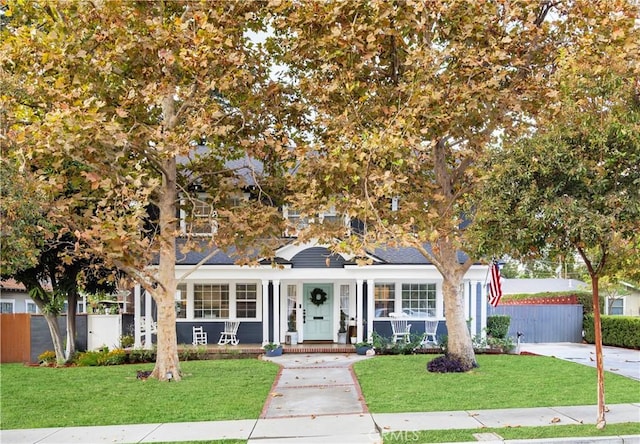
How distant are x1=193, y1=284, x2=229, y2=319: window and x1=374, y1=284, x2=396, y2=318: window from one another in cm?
500

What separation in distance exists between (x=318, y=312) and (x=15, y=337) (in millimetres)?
9798

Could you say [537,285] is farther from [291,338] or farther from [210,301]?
[210,301]

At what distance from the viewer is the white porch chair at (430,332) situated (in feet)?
56.1

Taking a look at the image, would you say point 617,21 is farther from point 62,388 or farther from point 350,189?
point 62,388

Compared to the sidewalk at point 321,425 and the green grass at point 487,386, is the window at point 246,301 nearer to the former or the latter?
the green grass at point 487,386

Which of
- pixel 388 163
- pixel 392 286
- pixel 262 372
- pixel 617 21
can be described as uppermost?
pixel 617 21

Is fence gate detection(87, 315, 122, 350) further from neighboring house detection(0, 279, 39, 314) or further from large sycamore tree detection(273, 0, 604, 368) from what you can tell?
neighboring house detection(0, 279, 39, 314)

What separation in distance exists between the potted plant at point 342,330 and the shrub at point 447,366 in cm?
574

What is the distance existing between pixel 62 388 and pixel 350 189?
23.3 feet

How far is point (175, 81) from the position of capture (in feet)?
35.9

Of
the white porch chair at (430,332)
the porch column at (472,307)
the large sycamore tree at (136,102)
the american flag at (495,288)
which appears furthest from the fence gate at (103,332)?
the american flag at (495,288)

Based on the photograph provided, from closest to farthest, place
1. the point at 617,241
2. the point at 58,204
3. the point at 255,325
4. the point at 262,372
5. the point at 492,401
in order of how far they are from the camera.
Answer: the point at 617,241 < the point at 492,401 < the point at 58,204 < the point at 262,372 < the point at 255,325

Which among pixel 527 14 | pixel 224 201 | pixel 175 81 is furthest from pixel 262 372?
pixel 527 14

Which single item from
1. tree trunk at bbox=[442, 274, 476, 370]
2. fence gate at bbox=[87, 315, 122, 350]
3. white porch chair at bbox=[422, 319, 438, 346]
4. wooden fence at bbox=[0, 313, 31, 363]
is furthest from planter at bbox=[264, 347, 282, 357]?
wooden fence at bbox=[0, 313, 31, 363]
